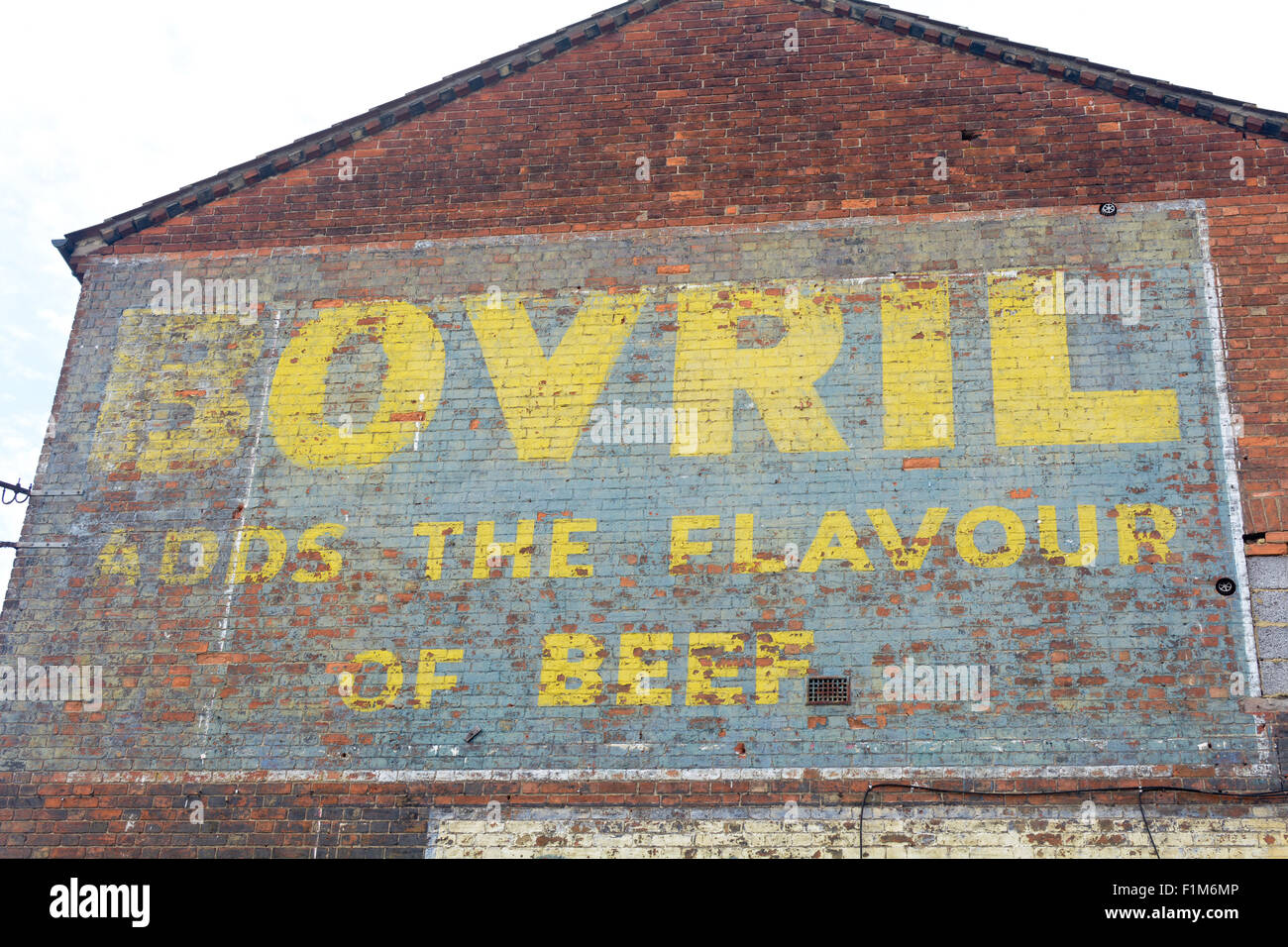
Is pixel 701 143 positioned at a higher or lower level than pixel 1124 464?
higher

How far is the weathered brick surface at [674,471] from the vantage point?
34.8 ft

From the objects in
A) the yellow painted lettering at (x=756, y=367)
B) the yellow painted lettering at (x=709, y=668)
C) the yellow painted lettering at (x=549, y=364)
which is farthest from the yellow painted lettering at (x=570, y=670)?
the yellow painted lettering at (x=756, y=367)

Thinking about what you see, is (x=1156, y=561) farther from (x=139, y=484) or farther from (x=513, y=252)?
(x=139, y=484)

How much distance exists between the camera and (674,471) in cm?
1164

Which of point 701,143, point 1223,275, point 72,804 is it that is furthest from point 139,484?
point 1223,275

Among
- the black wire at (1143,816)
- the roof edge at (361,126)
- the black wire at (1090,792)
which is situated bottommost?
the black wire at (1143,816)

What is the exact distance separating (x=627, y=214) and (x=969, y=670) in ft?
19.4

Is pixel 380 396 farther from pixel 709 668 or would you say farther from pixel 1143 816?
pixel 1143 816

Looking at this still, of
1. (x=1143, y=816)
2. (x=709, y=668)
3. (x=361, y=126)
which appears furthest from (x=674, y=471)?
(x=361, y=126)

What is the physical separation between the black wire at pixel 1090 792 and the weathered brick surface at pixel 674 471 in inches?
3.6

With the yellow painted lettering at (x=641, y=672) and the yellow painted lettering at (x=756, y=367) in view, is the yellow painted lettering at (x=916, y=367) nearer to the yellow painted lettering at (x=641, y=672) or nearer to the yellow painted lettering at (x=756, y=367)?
the yellow painted lettering at (x=756, y=367)

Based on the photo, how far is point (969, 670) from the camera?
10.6 metres

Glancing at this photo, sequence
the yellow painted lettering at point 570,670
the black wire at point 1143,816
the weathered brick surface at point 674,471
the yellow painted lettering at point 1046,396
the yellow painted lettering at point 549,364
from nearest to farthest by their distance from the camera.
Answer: the black wire at point 1143,816, the weathered brick surface at point 674,471, the yellow painted lettering at point 570,670, the yellow painted lettering at point 1046,396, the yellow painted lettering at point 549,364
